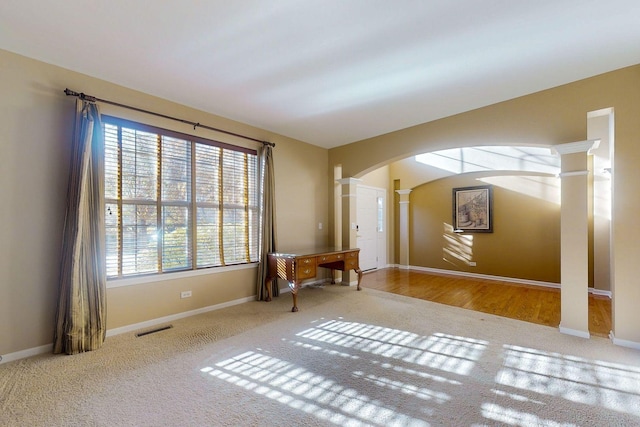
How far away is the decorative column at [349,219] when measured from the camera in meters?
5.04

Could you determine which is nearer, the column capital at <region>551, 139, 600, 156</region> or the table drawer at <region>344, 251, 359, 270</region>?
the column capital at <region>551, 139, 600, 156</region>

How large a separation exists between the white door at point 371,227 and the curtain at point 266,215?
7.82ft

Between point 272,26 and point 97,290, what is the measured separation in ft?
9.54

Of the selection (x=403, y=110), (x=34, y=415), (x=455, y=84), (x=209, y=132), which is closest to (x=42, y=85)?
(x=209, y=132)

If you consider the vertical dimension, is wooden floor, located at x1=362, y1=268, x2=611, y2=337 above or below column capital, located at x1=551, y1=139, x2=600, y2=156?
below

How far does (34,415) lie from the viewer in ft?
5.40

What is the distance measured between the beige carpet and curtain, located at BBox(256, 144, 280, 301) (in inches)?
37.2

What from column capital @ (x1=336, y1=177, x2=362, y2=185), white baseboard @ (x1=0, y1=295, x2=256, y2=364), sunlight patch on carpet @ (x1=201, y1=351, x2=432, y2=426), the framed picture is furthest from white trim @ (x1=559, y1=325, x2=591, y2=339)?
white baseboard @ (x1=0, y1=295, x2=256, y2=364)

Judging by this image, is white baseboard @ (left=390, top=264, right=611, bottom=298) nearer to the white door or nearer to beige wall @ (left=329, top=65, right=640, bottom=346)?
the white door

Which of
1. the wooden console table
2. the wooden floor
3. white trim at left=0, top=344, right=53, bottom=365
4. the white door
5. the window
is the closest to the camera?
white trim at left=0, top=344, right=53, bottom=365

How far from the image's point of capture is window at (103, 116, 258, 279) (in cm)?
283

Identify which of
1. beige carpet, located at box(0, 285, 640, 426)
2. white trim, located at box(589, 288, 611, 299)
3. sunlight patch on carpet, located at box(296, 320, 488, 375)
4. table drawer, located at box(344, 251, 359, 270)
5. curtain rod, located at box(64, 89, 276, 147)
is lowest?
white trim, located at box(589, 288, 611, 299)

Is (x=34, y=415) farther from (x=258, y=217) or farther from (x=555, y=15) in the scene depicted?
(x=555, y=15)

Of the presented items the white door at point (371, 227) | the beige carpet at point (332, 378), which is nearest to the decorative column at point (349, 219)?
the white door at point (371, 227)
